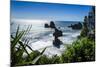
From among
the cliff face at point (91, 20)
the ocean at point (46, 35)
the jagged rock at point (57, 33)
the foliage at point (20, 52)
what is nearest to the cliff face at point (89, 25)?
the cliff face at point (91, 20)

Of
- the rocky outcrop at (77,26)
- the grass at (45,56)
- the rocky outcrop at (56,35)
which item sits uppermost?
the rocky outcrop at (77,26)

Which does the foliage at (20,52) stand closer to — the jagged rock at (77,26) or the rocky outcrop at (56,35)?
the rocky outcrop at (56,35)

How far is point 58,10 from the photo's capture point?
7.41 ft

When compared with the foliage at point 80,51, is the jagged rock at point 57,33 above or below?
above

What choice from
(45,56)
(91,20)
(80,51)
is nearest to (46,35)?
(45,56)

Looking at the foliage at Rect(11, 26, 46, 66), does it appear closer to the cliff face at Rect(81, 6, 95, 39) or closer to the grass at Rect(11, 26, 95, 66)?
the grass at Rect(11, 26, 95, 66)

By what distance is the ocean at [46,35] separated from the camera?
2.13m

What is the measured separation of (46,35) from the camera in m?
2.21

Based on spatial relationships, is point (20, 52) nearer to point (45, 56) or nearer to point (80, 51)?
point (45, 56)

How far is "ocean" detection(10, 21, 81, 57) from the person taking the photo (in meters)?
2.13
